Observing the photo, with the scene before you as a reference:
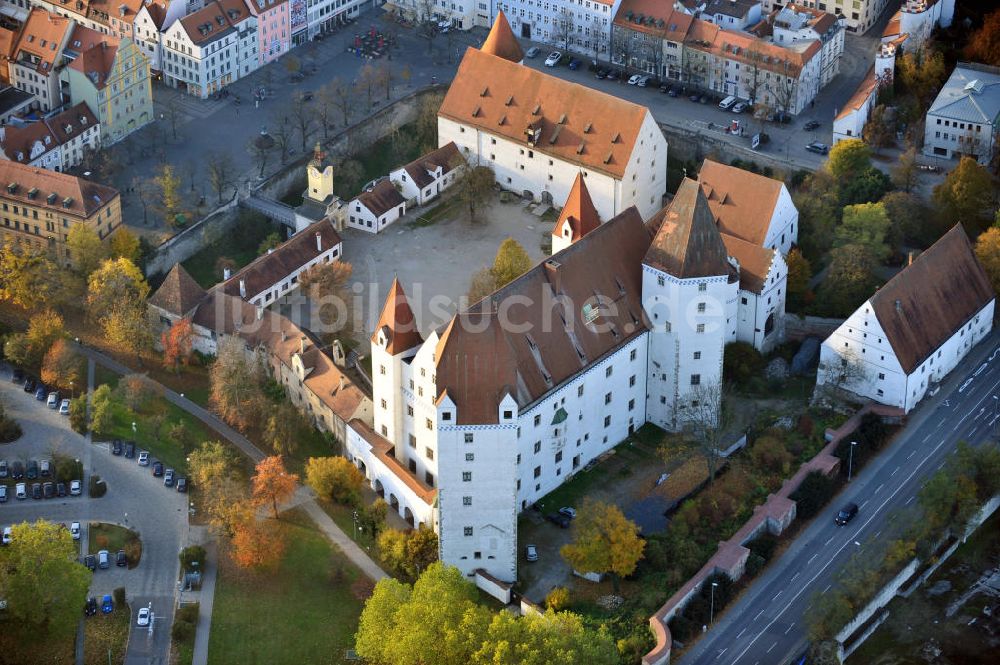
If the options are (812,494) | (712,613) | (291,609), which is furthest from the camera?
(812,494)

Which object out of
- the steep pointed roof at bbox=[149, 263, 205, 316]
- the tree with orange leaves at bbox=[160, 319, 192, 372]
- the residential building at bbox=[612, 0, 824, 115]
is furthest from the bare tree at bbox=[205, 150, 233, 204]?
the residential building at bbox=[612, 0, 824, 115]

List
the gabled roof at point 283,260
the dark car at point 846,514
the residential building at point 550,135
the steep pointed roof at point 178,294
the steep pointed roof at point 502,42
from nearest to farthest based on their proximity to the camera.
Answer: the dark car at point 846,514
the steep pointed roof at point 178,294
the gabled roof at point 283,260
the residential building at point 550,135
the steep pointed roof at point 502,42

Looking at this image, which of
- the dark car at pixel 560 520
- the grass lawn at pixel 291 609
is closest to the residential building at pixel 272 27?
the grass lawn at pixel 291 609

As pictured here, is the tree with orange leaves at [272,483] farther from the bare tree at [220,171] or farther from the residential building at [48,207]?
the bare tree at [220,171]

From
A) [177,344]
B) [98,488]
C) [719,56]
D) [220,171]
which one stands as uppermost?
[719,56]

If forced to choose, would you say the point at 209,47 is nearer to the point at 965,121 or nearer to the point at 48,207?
the point at 48,207

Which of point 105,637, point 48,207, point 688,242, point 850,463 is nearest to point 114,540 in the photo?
point 105,637
